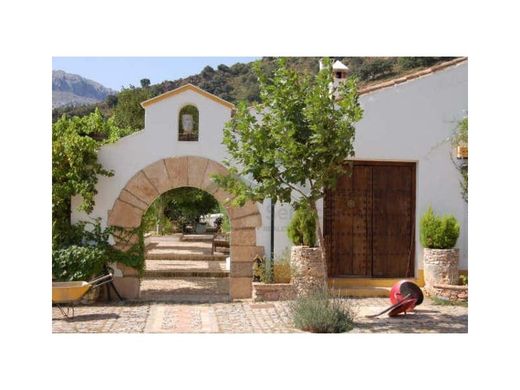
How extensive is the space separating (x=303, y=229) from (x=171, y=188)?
221 cm

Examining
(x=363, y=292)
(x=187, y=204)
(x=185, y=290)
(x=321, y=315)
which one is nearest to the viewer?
(x=321, y=315)

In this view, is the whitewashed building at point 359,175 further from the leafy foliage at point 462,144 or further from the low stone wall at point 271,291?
the low stone wall at point 271,291

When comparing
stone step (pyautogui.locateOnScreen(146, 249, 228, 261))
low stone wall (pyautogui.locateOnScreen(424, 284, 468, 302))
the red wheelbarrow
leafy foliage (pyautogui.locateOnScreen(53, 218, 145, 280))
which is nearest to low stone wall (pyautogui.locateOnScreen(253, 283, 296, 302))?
the red wheelbarrow

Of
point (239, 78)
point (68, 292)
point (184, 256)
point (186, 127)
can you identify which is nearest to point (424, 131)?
point (186, 127)

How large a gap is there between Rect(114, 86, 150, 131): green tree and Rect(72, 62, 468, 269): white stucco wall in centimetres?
1122

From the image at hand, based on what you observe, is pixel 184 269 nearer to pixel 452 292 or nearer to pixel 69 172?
pixel 69 172

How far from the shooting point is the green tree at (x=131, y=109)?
21344 millimetres

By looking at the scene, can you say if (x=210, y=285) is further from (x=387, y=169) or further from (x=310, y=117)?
(x=310, y=117)

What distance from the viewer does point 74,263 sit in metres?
9.16

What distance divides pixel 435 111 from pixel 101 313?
6200mm

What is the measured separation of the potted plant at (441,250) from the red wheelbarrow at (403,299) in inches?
55.7

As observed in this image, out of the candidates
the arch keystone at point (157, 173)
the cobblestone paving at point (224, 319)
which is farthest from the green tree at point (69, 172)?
the cobblestone paving at point (224, 319)

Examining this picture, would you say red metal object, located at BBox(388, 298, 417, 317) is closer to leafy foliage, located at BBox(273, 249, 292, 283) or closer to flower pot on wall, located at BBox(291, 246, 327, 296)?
flower pot on wall, located at BBox(291, 246, 327, 296)

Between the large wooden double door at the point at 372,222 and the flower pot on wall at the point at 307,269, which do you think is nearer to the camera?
the flower pot on wall at the point at 307,269
